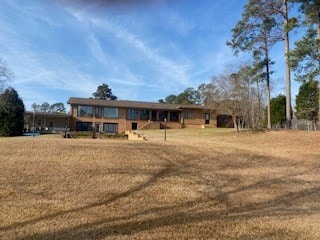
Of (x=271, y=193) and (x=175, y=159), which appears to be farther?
(x=175, y=159)

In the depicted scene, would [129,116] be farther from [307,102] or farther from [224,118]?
[307,102]

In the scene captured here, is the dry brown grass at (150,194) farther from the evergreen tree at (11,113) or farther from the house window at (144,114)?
the house window at (144,114)

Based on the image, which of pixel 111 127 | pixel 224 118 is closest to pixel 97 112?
pixel 111 127

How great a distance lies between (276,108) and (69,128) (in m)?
27.9

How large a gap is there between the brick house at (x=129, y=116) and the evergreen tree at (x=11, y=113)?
1205 centimetres

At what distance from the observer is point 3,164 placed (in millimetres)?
10117

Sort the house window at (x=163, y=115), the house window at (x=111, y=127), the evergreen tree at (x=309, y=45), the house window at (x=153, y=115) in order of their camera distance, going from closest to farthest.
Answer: the evergreen tree at (x=309, y=45), the house window at (x=111, y=127), the house window at (x=153, y=115), the house window at (x=163, y=115)

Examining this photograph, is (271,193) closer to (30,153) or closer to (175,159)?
(175,159)

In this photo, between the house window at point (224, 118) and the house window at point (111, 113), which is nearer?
the house window at point (111, 113)

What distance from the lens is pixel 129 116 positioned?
5166 cm

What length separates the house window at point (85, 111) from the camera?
161 feet

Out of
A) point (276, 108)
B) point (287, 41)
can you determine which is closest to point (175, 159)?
point (287, 41)

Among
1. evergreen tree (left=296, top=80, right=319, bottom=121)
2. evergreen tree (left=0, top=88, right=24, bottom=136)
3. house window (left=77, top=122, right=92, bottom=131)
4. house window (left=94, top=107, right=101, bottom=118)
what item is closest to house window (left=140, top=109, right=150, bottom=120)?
house window (left=94, top=107, right=101, bottom=118)

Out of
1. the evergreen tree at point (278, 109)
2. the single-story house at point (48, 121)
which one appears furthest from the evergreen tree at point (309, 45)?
the single-story house at point (48, 121)
